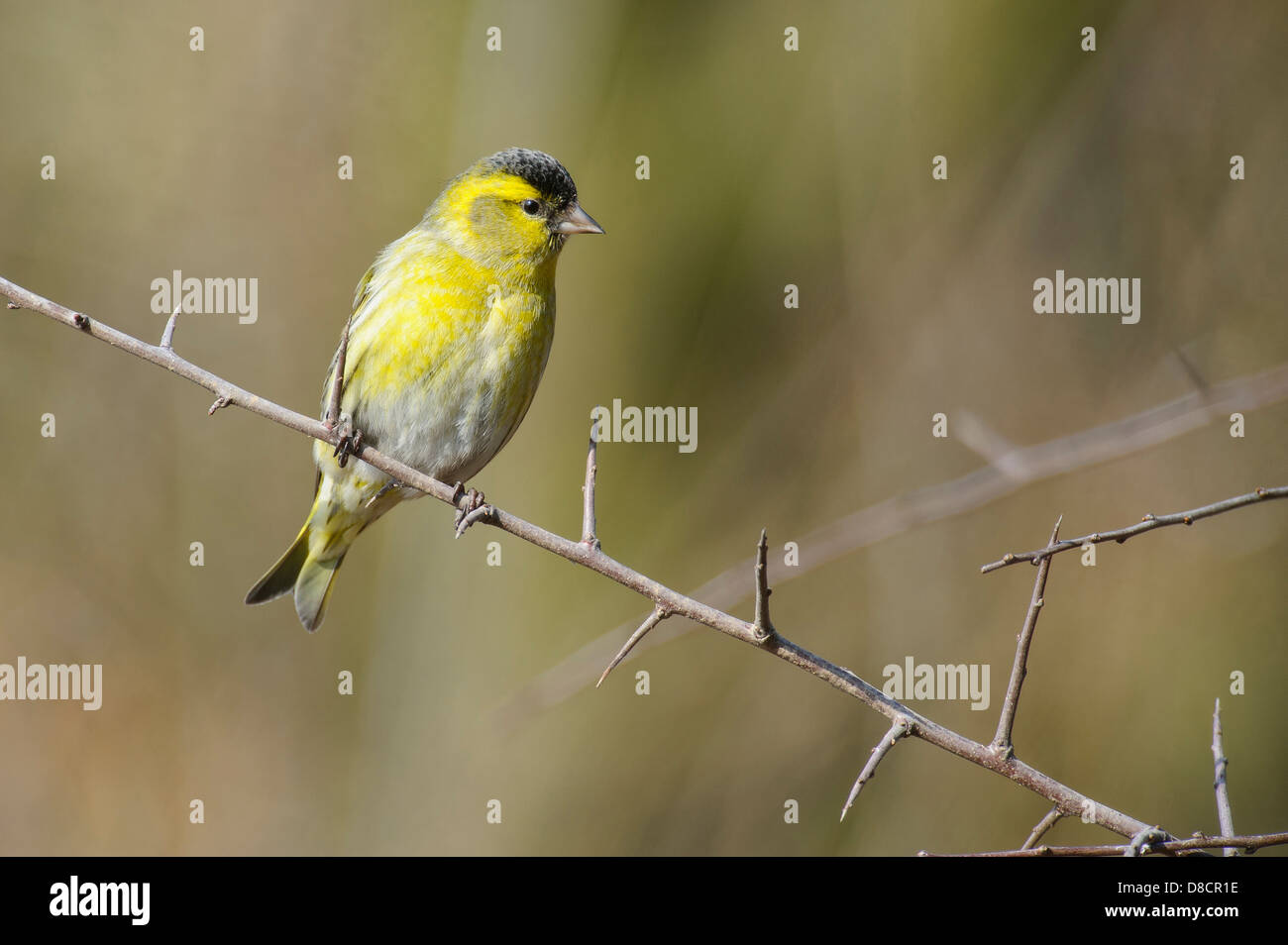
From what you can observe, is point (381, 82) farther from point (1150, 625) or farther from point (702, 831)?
point (1150, 625)

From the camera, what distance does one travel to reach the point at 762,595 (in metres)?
2.32

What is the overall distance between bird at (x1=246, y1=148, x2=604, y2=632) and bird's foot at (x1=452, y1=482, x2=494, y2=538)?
47cm

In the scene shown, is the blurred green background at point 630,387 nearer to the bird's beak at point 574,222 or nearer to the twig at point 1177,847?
the bird's beak at point 574,222

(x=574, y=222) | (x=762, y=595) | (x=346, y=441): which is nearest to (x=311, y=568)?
(x=346, y=441)

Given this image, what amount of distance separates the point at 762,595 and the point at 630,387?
479 cm

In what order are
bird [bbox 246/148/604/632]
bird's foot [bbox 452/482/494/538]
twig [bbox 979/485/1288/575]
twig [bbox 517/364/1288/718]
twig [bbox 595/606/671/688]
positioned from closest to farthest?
twig [bbox 979/485/1288/575], twig [bbox 595/606/671/688], twig [bbox 517/364/1288/718], bird's foot [bbox 452/482/494/538], bird [bbox 246/148/604/632]

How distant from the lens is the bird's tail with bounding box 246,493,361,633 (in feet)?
16.2

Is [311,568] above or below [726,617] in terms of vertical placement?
above

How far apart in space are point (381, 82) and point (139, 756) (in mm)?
4539

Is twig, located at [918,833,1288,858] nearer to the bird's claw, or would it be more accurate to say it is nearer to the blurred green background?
the bird's claw

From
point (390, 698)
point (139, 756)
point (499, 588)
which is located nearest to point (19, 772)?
point (139, 756)
